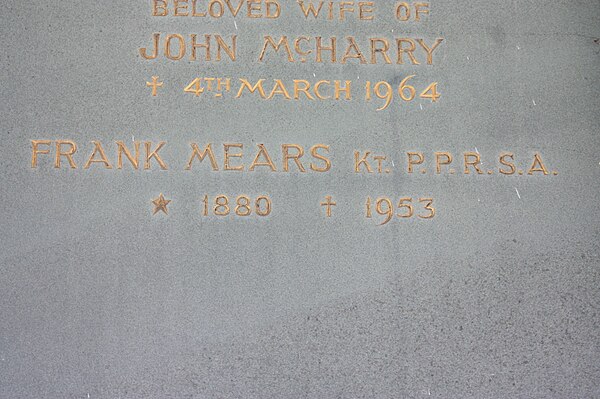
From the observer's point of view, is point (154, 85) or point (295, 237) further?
point (154, 85)

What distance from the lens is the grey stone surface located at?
12.2 ft

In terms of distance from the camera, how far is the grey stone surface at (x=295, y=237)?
12.2 ft

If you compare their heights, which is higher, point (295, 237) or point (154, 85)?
point (154, 85)

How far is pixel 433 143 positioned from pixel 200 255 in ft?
4.55

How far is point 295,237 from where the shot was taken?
3.89 m

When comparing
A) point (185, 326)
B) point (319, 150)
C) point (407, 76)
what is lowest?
point (185, 326)

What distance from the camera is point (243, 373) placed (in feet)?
12.2

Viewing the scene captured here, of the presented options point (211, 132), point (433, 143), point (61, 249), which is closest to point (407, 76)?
point (433, 143)

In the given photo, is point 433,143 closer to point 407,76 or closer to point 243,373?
point 407,76

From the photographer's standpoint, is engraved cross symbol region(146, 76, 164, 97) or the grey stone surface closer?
the grey stone surface

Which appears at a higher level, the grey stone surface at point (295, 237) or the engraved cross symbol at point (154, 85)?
the engraved cross symbol at point (154, 85)

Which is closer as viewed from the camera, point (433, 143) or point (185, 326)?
point (185, 326)

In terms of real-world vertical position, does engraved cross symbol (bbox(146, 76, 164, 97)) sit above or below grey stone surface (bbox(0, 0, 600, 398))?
above

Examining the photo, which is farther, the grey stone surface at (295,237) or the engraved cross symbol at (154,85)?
the engraved cross symbol at (154,85)
